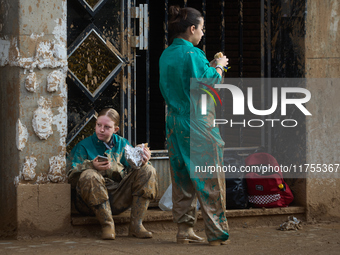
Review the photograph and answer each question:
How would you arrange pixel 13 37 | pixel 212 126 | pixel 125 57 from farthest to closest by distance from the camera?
pixel 125 57 → pixel 13 37 → pixel 212 126

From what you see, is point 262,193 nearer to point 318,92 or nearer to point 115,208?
point 318,92

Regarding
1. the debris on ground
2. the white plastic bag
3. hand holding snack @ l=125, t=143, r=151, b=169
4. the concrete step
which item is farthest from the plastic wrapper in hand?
the debris on ground

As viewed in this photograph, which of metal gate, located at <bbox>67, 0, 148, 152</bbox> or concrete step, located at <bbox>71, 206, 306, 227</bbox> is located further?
metal gate, located at <bbox>67, 0, 148, 152</bbox>

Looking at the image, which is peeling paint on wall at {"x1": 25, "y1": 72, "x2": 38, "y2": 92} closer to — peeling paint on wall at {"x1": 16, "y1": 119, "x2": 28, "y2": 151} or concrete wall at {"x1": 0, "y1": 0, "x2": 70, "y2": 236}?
concrete wall at {"x1": 0, "y1": 0, "x2": 70, "y2": 236}

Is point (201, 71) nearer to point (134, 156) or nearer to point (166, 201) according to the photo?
point (134, 156)

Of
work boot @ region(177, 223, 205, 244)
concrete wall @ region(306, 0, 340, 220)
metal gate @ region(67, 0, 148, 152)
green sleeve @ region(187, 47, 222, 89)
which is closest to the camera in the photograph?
green sleeve @ region(187, 47, 222, 89)

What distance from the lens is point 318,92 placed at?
5508mm

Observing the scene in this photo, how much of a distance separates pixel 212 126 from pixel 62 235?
1.63 meters

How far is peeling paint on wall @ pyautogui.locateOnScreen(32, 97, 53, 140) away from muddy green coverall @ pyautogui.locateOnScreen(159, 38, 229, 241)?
1.08m

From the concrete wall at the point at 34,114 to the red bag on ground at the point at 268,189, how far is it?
74.1 inches

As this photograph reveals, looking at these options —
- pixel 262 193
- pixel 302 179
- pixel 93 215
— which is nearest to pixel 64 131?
pixel 93 215

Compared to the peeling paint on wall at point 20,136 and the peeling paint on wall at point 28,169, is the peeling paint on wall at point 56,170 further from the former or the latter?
the peeling paint on wall at point 20,136

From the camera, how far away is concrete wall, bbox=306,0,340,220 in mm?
5504

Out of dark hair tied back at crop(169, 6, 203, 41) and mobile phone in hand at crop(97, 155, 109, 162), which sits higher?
dark hair tied back at crop(169, 6, 203, 41)
